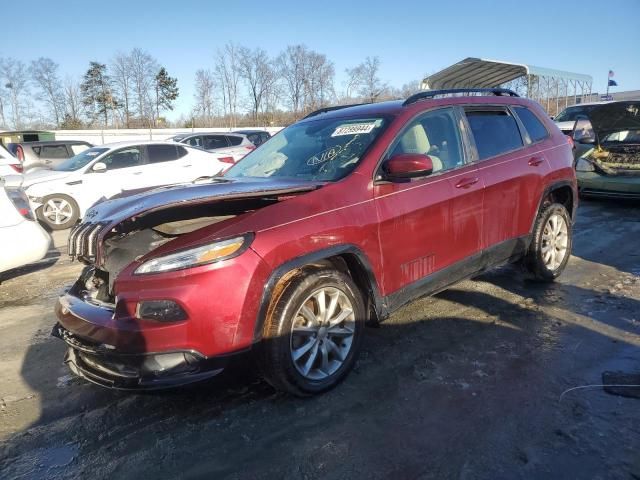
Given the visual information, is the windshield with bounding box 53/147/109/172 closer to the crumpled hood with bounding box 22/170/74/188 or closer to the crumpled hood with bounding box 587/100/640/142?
the crumpled hood with bounding box 22/170/74/188

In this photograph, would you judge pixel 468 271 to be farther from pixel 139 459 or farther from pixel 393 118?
pixel 139 459

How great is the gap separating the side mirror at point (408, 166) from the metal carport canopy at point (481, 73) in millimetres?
14671

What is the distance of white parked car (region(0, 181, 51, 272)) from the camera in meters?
5.10

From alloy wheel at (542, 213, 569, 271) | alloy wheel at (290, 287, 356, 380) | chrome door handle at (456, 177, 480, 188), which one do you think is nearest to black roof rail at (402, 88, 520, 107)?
chrome door handle at (456, 177, 480, 188)

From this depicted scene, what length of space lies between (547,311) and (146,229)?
3.37 metres

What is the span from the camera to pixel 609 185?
8.75m

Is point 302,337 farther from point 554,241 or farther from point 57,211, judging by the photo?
point 57,211

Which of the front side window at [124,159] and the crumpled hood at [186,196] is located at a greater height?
the front side window at [124,159]

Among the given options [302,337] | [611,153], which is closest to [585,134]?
[611,153]

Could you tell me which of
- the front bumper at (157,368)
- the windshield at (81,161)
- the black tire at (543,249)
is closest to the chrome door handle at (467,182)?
the black tire at (543,249)

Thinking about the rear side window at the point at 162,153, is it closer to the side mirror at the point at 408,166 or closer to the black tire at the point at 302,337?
the side mirror at the point at 408,166

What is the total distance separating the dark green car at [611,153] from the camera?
28.1 ft

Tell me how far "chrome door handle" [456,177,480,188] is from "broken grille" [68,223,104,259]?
8.29 feet

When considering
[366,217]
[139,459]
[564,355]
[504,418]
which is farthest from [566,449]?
[139,459]
